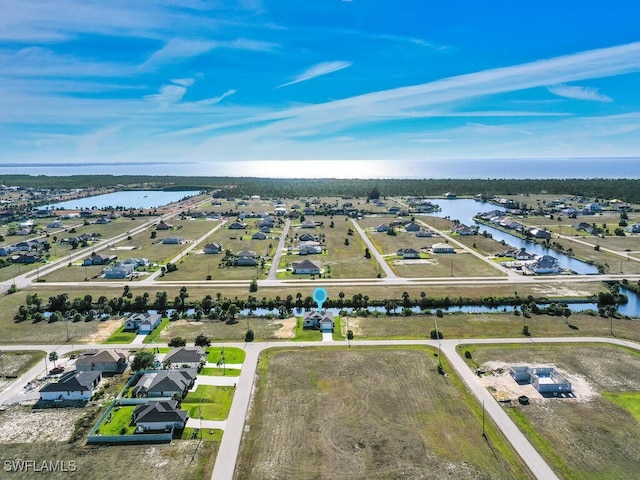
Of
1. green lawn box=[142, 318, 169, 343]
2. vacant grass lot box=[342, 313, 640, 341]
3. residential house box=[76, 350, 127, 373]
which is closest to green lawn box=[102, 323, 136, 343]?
green lawn box=[142, 318, 169, 343]

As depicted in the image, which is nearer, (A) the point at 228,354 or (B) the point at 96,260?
(A) the point at 228,354

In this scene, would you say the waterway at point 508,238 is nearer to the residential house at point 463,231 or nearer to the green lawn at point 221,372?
the residential house at point 463,231

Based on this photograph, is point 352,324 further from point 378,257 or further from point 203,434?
point 378,257

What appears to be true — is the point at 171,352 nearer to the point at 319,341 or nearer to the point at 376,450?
the point at 319,341

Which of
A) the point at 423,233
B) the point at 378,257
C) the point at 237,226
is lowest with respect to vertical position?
the point at 378,257

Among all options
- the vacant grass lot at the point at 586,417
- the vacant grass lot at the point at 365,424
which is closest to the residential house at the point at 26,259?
the vacant grass lot at the point at 365,424

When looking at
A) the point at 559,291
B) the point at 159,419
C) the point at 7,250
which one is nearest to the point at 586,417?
the point at 159,419

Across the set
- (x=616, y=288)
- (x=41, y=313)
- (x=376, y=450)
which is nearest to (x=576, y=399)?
(x=376, y=450)
